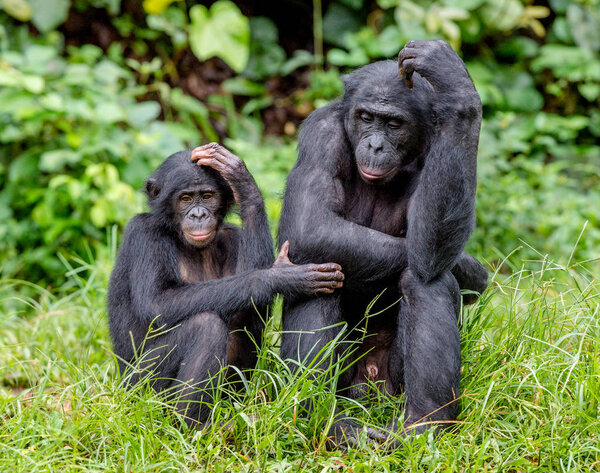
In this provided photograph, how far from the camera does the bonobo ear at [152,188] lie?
4855mm

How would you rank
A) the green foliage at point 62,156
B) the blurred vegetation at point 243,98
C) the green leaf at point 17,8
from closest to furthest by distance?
the green foliage at point 62,156, the blurred vegetation at point 243,98, the green leaf at point 17,8

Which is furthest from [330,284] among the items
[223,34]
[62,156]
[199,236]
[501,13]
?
[501,13]

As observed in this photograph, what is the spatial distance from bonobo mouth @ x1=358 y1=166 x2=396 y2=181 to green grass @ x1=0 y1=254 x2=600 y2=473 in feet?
3.48

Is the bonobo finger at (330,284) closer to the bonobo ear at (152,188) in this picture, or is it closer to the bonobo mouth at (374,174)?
the bonobo mouth at (374,174)

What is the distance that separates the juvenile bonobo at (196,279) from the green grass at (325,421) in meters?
0.20

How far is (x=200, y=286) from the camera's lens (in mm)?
4453

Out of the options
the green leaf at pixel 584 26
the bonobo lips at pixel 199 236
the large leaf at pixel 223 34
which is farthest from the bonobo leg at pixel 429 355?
the green leaf at pixel 584 26

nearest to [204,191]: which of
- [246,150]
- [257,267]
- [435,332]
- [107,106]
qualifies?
[257,267]

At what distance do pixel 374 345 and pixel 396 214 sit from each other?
84 cm

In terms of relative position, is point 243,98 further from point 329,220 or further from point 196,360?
point 196,360

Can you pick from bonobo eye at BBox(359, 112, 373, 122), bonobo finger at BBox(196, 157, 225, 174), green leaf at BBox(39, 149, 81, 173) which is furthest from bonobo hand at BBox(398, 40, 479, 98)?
green leaf at BBox(39, 149, 81, 173)

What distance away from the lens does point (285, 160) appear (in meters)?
9.61

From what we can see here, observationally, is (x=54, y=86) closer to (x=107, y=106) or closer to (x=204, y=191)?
(x=107, y=106)

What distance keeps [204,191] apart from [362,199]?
0.95 m
